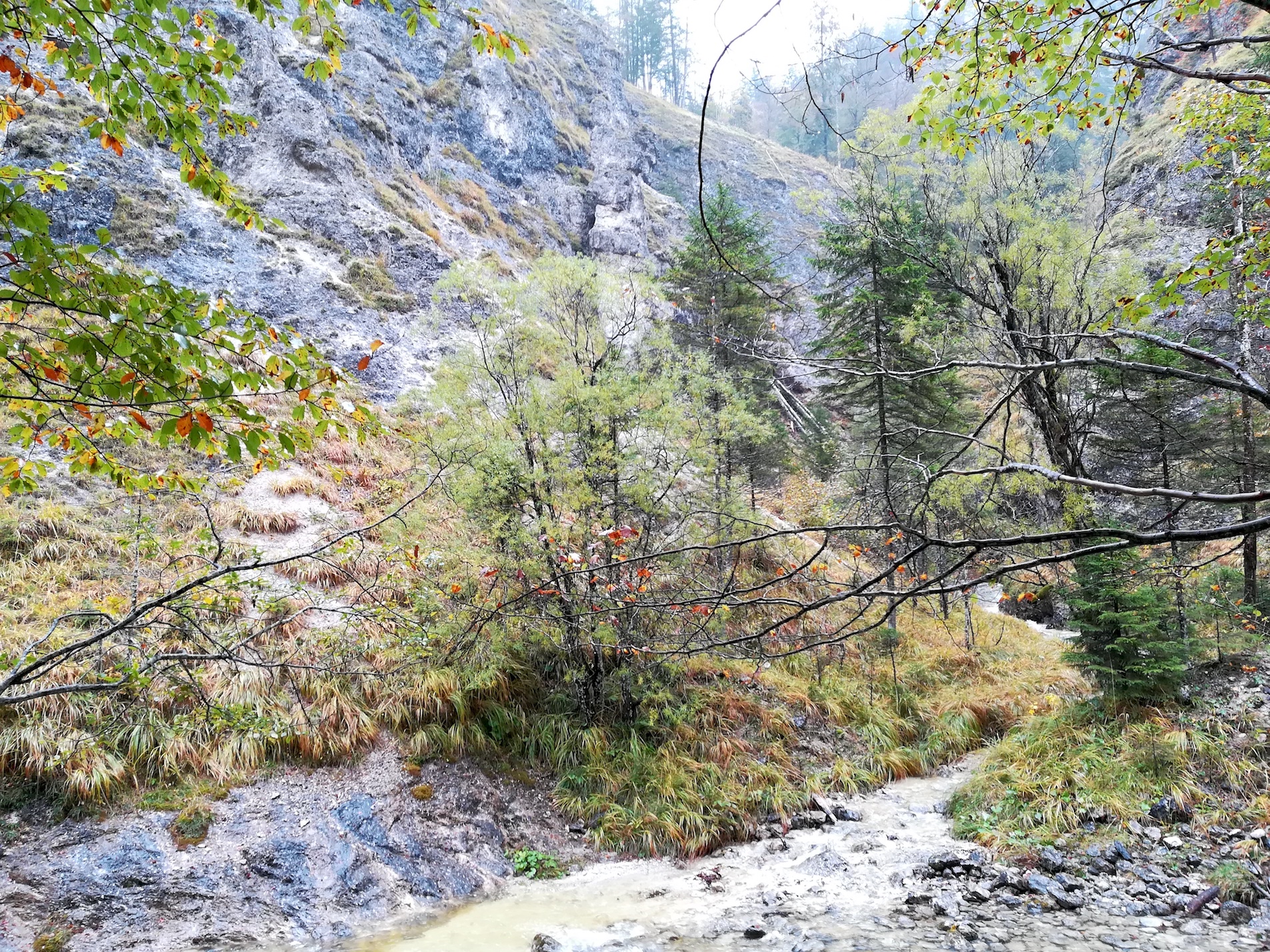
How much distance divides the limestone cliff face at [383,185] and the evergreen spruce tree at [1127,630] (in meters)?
5.84

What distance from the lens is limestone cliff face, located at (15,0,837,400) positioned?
38.8 feet

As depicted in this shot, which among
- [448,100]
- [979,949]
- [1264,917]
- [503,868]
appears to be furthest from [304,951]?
[448,100]

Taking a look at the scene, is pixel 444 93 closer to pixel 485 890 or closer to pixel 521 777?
pixel 521 777

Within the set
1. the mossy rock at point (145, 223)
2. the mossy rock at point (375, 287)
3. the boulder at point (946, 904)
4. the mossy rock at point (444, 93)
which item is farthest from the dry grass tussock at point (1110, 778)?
the mossy rock at point (444, 93)

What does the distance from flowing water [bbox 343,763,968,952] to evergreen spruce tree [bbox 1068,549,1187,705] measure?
2482 millimetres

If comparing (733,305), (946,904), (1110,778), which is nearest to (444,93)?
(733,305)

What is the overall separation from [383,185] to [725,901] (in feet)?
56.7

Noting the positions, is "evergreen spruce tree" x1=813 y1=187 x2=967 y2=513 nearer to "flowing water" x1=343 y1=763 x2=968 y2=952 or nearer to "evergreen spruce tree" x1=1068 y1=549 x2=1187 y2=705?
"evergreen spruce tree" x1=1068 y1=549 x2=1187 y2=705

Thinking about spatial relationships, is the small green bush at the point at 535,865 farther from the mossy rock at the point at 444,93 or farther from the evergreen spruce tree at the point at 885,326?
the mossy rock at the point at 444,93

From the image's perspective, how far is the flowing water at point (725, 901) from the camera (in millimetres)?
4383

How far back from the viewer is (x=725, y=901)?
16.4 feet

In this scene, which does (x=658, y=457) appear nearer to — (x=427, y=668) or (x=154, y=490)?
(x=427, y=668)

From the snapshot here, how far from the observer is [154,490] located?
3.34 m

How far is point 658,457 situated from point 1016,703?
6.54 m
